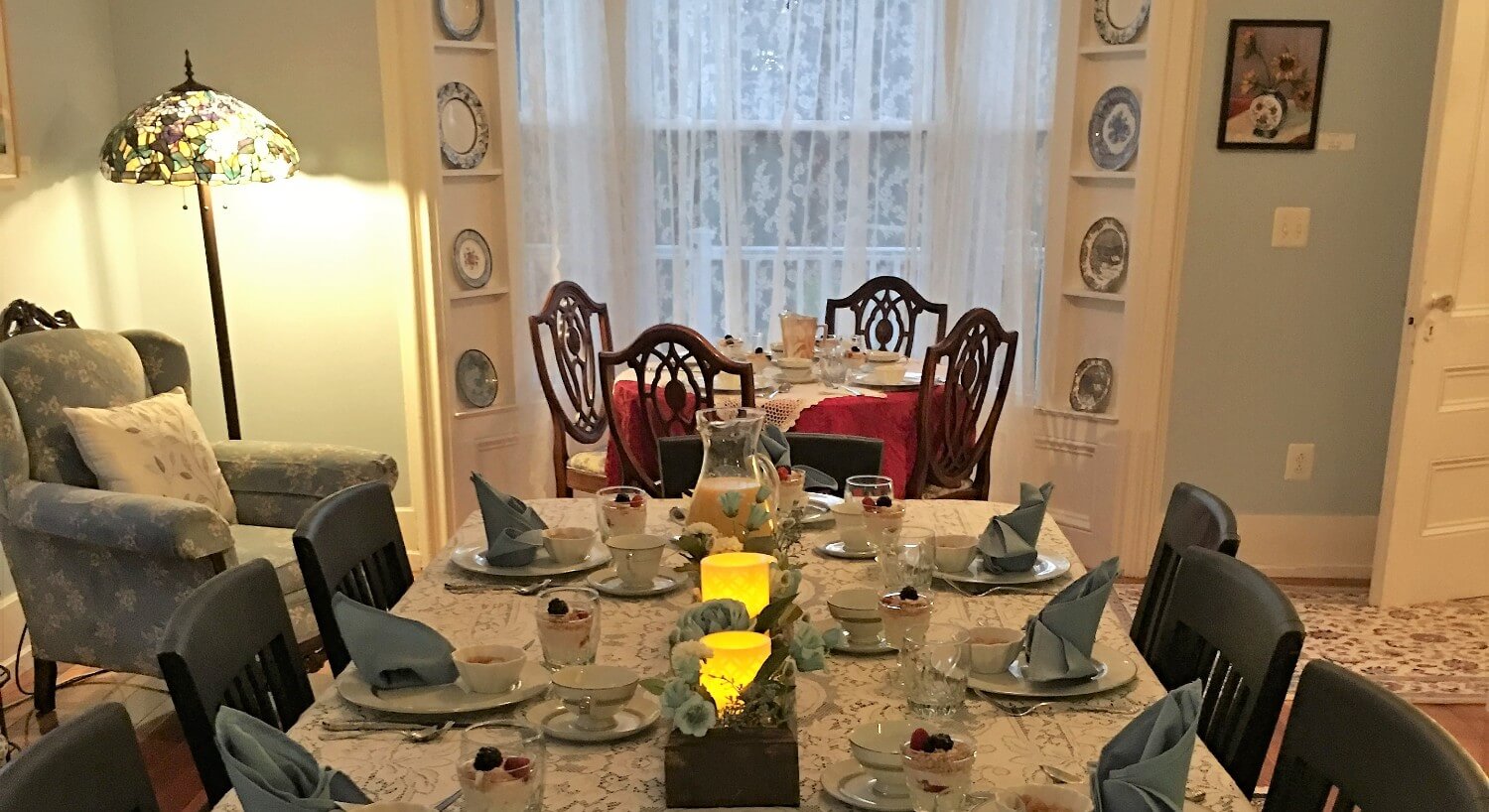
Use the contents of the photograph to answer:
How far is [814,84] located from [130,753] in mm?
3532

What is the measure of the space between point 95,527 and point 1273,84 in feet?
11.5

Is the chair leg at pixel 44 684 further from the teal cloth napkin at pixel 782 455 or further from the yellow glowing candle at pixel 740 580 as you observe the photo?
the yellow glowing candle at pixel 740 580

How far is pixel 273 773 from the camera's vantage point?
1.10 metres

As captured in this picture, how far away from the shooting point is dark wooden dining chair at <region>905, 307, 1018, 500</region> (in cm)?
331

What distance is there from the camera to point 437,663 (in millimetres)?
1448

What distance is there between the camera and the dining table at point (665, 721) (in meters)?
1.22

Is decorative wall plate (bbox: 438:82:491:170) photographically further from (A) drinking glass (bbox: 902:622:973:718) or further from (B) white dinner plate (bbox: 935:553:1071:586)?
(A) drinking glass (bbox: 902:622:973:718)

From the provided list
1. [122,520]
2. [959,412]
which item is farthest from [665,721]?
[959,412]

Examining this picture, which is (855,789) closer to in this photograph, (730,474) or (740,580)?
(740,580)

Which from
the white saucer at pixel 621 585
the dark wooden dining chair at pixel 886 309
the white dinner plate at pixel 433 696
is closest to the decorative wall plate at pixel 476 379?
the dark wooden dining chair at pixel 886 309

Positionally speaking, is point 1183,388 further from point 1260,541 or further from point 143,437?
point 143,437

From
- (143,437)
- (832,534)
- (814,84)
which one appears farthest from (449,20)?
(832,534)

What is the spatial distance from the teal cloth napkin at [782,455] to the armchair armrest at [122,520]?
1.24 meters

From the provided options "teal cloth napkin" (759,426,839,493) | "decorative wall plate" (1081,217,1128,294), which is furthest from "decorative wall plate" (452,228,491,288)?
"teal cloth napkin" (759,426,839,493)
